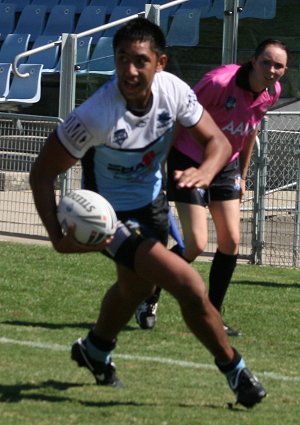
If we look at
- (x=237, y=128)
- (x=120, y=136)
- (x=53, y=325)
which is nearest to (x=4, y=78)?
(x=53, y=325)

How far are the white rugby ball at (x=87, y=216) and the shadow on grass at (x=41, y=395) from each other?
92 cm

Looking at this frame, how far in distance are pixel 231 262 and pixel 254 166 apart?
487 cm

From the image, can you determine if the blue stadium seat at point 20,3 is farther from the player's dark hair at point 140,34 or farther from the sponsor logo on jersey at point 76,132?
the sponsor logo on jersey at point 76,132

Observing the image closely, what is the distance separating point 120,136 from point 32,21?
57.7ft

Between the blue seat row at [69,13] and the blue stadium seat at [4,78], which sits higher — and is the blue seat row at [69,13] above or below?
above

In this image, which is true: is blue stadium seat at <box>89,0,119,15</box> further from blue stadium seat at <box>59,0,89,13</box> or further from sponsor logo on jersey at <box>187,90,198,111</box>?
sponsor logo on jersey at <box>187,90,198,111</box>

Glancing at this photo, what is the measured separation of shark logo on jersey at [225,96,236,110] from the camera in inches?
310

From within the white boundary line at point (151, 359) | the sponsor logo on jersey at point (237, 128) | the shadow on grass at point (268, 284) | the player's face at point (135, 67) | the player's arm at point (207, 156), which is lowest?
the shadow on grass at point (268, 284)

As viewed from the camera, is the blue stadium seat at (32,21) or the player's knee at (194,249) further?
the blue stadium seat at (32,21)

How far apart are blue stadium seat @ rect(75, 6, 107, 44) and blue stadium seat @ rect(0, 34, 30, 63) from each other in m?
0.92

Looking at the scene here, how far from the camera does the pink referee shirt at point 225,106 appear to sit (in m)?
7.85

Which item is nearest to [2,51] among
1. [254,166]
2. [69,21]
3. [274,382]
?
[69,21]

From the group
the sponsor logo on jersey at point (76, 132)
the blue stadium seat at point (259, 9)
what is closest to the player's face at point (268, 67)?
the sponsor logo on jersey at point (76, 132)

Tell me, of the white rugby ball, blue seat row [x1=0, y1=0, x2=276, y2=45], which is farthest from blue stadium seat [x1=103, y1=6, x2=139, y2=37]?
the white rugby ball
